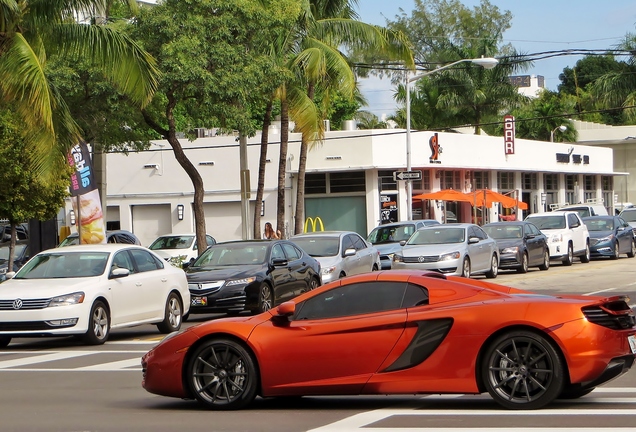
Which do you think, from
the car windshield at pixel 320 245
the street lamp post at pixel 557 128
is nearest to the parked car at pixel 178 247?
the car windshield at pixel 320 245

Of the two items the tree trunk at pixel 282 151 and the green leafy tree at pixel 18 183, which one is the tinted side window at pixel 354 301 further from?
the tree trunk at pixel 282 151

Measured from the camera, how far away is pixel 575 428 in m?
8.42

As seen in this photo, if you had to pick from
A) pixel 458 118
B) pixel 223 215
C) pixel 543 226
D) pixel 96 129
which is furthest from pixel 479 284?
pixel 458 118

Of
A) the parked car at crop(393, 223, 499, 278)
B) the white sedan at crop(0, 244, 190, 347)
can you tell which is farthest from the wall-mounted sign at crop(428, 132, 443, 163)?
the white sedan at crop(0, 244, 190, 347)

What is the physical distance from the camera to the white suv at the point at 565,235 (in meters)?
37.2

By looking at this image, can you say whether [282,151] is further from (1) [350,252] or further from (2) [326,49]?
(1) [350,252]

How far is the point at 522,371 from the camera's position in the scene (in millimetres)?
9211

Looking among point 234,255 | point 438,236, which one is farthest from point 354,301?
point 438,236

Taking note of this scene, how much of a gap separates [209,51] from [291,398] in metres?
18.6

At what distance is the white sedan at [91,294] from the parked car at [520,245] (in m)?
16.2

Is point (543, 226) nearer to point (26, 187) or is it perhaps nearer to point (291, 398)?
point (26, 187)

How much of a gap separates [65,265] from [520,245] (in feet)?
62.2

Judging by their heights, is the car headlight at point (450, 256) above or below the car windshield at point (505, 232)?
below

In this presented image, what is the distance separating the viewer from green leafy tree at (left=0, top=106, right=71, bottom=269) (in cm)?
2875
